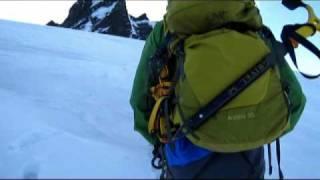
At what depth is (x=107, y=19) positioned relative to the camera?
8169 cm

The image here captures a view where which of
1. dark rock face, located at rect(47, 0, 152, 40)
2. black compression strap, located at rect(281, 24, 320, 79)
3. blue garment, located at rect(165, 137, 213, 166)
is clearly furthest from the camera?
dark rock face, located at rect(47, 0, 152, 40)

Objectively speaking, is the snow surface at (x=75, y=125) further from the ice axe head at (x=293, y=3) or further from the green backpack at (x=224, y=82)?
the ice axe head at (x=293, y=3)

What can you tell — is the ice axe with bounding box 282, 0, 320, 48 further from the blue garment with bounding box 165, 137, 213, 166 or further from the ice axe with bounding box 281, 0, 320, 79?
the blue garment with bounding box 165, 137, 213, 166

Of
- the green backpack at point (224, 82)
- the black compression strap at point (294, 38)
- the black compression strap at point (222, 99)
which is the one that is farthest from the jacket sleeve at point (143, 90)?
the black compression strap at point (294, 38)

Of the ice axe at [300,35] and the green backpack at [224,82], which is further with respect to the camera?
the ice axe at [300,35]

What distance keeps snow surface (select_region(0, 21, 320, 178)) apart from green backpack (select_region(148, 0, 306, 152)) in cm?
73

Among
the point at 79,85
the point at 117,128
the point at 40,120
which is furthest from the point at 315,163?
the point at 79,85

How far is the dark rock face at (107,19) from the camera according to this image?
259ft

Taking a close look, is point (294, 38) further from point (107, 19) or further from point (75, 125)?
point (107, 19)

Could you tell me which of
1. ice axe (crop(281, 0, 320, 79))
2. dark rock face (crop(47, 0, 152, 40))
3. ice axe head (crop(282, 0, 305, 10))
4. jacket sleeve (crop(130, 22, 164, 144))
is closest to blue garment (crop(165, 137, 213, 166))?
jacket sleeve (crop(130, 22, 164, 144))

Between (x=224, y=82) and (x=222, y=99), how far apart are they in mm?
81

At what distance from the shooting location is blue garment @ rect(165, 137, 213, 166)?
7.81 ft

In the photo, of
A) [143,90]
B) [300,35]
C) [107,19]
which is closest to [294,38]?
[300,35]

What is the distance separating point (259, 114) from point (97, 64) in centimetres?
476
